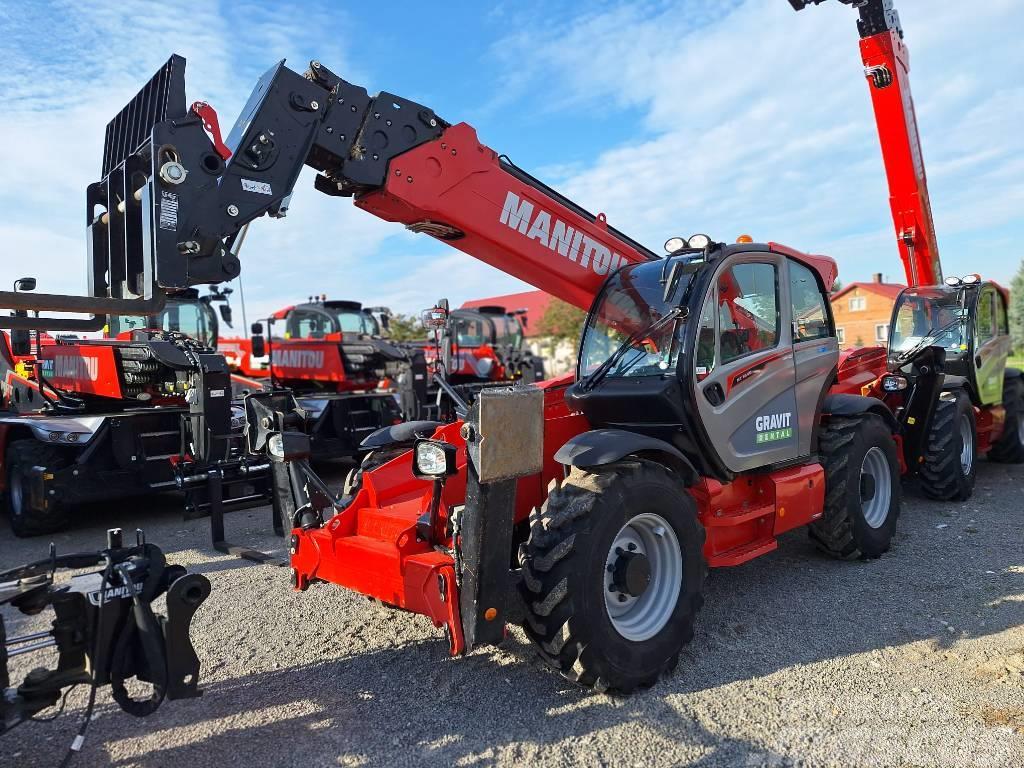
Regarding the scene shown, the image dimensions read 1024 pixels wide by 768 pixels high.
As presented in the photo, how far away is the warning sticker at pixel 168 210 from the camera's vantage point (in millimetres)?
3738

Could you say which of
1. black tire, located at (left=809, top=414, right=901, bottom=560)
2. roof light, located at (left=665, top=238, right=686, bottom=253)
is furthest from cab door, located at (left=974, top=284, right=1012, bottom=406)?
roof light, located at (left=665, top=238, right=686, bottom=253)

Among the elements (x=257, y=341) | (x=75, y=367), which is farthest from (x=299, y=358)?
(x=75, y=367)

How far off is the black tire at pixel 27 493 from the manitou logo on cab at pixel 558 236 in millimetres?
5380

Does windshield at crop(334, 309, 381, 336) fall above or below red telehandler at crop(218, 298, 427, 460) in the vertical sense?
above

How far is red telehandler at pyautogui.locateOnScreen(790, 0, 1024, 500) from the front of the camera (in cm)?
824

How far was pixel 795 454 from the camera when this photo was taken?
199 inches

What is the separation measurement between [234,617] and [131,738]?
1.48m

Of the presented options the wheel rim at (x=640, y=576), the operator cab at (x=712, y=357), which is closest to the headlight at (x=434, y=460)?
the wheel rim at (x=640, y=576)

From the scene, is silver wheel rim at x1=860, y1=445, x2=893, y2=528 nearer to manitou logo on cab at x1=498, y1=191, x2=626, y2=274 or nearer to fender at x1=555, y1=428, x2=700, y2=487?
fender at x1=555, y1=428, x2=700, y2=487

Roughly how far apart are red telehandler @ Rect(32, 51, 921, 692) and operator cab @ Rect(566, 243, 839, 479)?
0.05ft

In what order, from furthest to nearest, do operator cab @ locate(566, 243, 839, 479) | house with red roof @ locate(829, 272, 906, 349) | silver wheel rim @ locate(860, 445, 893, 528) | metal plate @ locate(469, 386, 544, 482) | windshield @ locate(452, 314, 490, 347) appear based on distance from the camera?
Answer: house with red roof @ locate(829, 272, 906, 349) → windshield @ locate(452, 314, 490, 347) → silver wheel rim @ locate(860, 445, 893, 528) → operator cab @ locate(566, 243, 839, 479) → metal plate @ locate(469, 386, 544, 482)

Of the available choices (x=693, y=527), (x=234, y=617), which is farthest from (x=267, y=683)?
(x=693, y=527)

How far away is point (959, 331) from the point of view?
844 cm

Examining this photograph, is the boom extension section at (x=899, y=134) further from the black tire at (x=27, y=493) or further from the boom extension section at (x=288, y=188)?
the black tire at (x=27, y=493)
